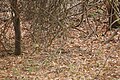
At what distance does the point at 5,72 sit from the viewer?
365 inches

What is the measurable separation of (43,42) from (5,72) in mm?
1280

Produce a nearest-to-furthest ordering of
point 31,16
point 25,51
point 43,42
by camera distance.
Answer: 1. point 43,42
2. point 31,16
3. point 25,51

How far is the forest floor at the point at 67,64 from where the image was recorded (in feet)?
28.3

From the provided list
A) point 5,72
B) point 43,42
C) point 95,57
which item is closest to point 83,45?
point 95,57

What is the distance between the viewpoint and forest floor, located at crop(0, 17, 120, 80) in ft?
28.3

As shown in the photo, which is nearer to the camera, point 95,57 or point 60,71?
point 60,71

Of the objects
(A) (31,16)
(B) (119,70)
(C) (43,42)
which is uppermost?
(A) (31,16)

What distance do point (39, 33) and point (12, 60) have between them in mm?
1148

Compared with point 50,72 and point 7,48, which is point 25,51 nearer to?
point 7,48

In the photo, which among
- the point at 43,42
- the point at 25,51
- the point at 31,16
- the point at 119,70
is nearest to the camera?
the point at 119,70

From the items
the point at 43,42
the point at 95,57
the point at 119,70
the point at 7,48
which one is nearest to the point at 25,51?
the point at 7,48

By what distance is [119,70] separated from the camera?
8.85 metres

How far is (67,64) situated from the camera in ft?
30.7

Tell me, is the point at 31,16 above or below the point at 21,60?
above
